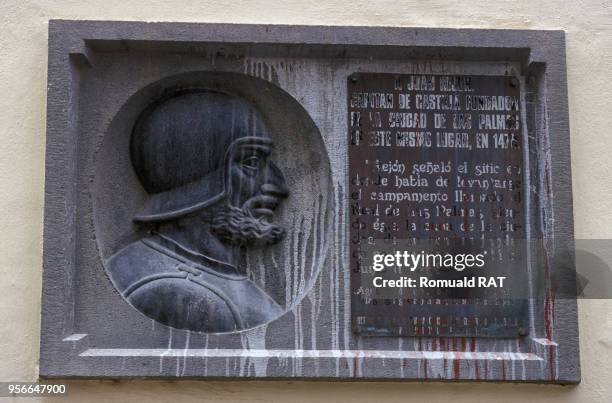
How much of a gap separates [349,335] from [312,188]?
0.89 metres

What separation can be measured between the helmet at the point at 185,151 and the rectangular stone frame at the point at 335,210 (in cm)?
37

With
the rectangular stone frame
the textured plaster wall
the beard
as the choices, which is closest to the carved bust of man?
the beard

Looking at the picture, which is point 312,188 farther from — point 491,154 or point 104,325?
point 104,325

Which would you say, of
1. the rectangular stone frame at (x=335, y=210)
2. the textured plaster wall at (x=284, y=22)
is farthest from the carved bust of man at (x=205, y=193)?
the textured plaster wall at (x=284, y=22)

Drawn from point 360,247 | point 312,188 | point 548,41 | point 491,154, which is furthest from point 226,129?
→ point 548,41

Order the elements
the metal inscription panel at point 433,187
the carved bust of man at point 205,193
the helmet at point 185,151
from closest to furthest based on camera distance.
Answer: the metal inscription panel at point 433,187 < the carved bust of man at point 205,193 < the helmet at point 185,151

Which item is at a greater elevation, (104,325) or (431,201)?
(431,201)

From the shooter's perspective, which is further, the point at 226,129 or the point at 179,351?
the point at 226,129

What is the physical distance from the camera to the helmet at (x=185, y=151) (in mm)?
5836

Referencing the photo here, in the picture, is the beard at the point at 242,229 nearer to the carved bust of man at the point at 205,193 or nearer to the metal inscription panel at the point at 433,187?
the carved bust of man at the point at 205,193

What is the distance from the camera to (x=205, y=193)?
585 centimetres

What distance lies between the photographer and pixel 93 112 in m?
5.75

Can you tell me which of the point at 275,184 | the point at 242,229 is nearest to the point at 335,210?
the point at 275,184

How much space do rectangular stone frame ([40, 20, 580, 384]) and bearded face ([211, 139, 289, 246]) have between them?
15.8 inches
